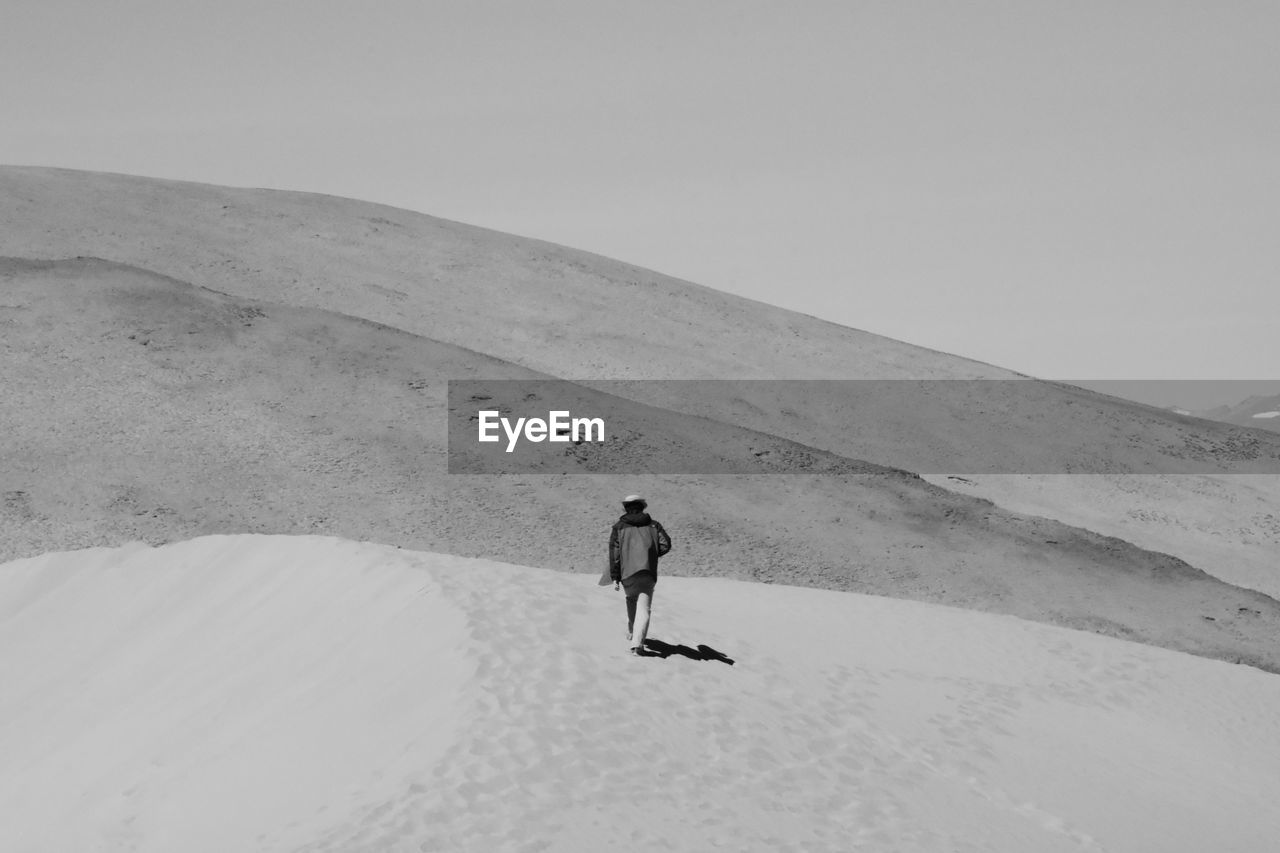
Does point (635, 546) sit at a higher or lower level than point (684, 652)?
higher

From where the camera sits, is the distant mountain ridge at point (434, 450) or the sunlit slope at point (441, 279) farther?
the sunlit slope at point (441, 279)

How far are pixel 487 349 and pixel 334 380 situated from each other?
1425 cm

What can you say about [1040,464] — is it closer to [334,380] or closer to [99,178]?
[334,380]

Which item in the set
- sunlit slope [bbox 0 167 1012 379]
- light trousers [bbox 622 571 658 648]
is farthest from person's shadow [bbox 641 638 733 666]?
sunlit slope [bbox 0 167 1012 379]

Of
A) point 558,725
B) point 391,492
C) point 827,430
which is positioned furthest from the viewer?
point 827,430

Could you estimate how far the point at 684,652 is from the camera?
14.7m

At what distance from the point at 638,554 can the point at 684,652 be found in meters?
1.72

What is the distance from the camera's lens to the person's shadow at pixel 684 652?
47.2 feet

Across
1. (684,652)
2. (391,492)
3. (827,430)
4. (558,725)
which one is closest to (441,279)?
(827,430)

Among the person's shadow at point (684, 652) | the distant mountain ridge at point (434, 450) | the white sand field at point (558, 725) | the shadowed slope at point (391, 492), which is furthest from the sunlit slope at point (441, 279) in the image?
the person's shadow at point (684, 652)

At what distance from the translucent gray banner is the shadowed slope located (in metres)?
0.64

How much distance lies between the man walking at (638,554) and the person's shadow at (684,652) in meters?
0.53

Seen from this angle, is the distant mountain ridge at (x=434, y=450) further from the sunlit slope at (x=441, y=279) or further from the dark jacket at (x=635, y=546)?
the dark jacket at (x=635, y=546)

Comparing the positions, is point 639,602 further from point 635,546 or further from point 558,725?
point 558,725
